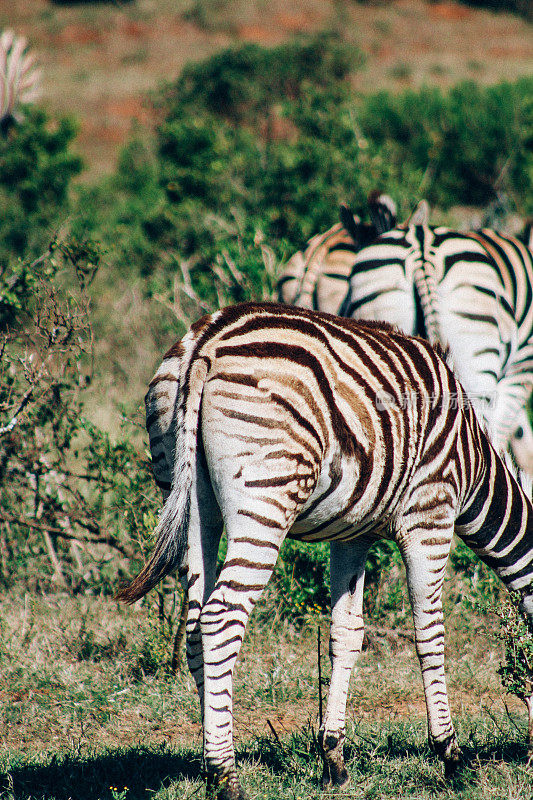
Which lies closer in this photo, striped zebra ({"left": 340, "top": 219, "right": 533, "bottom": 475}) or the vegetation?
the vegetation

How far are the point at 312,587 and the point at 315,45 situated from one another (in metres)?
14.7

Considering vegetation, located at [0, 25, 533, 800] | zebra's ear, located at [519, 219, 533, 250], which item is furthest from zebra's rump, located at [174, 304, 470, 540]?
zebra's ear, located at [519, 219, 533, 250]

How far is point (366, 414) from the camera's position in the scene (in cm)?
325

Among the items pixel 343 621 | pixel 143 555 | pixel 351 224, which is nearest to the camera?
pixel 343 621

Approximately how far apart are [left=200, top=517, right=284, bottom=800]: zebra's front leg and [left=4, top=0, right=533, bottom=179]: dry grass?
25638mm

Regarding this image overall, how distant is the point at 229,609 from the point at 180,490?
49cm

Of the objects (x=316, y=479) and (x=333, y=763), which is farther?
(x=333, y=763)

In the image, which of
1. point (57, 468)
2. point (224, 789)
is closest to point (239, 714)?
point (224, 789)

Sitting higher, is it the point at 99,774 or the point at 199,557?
the point at 199,557

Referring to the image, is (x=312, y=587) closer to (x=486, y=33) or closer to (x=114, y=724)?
(x=114, y=724)

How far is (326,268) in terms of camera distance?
22.2ft

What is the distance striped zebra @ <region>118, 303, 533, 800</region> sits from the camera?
2.96m

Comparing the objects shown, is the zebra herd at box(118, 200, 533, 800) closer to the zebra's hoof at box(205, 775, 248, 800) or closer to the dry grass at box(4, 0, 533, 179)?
the zebra's hoof at box(205, 775, 248, 800)

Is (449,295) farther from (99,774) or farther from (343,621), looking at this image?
(99,774)
